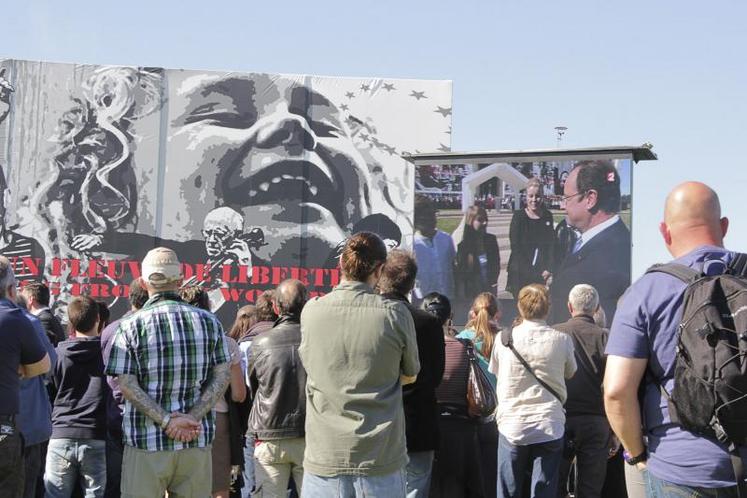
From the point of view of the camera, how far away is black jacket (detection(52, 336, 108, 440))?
6.04m

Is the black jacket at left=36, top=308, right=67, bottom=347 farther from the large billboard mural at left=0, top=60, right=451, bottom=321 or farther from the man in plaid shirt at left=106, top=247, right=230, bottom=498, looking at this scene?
the large billboard mural at left=0, top=60, right=451, bottom=321

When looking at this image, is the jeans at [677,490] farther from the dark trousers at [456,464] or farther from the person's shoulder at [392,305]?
the dark trousers at [456,464]

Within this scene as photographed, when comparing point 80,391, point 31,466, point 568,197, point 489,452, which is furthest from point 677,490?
point 568,197

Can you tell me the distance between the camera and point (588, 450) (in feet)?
21.9

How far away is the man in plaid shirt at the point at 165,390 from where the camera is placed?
4469mm

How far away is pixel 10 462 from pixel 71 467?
4.88 feet

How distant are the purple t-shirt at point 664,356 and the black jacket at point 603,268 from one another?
7.21 metres

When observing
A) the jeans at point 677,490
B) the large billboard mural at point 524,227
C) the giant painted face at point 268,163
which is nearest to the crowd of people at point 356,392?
the jeans at point 677,490

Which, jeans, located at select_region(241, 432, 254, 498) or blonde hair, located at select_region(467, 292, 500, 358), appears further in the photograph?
blonde hair, located at select_region(467, 292, 500, 358)

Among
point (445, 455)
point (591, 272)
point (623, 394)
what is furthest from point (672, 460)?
point (591, 272)

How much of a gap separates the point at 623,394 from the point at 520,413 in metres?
3.14

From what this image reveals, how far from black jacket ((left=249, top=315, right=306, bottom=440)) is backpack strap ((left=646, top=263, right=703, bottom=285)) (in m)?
2.76

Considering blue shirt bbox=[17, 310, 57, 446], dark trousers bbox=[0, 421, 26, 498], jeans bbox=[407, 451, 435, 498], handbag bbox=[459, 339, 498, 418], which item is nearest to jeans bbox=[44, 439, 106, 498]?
blue shirt bbox=[17, 310, 57, 446]

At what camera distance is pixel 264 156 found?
18.9 meters
